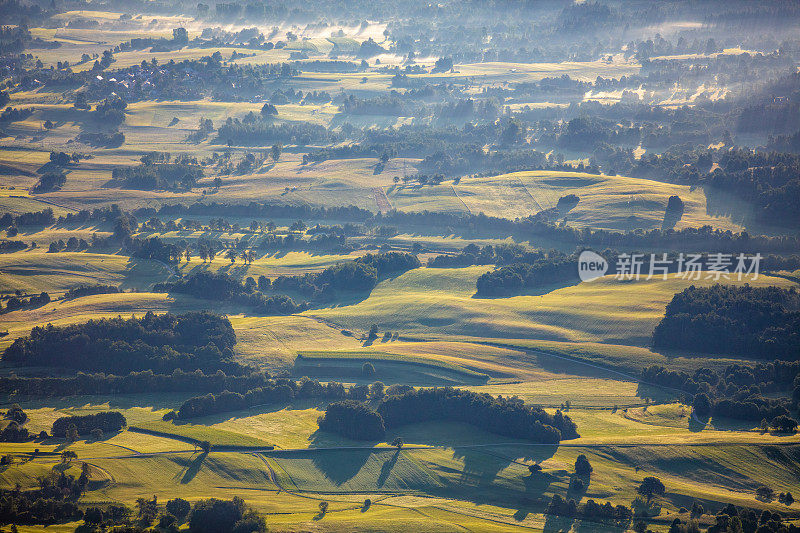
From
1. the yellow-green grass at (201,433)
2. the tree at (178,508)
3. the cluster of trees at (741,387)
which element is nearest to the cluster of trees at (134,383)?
the yellow-green grass at (201,433)

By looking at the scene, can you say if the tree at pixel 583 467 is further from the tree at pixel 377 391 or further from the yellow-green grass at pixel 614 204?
the yellow-green grass at pixel 614 204

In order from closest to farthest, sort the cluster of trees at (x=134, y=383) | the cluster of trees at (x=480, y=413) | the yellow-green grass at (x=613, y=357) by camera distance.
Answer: the cluster of trees at (x=480, y=413), the cluster of trees at (x=134, y=383), the yellow-green grass at (x=613, y=357)

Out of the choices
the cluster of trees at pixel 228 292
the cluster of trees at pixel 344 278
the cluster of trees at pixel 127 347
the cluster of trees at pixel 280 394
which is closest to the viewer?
the cluster of trees at pixel 280 394

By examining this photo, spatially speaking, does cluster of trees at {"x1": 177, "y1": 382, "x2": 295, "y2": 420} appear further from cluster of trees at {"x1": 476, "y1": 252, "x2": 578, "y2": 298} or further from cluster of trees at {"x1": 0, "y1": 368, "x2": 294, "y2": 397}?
cluster of trees at {"x1": 476, "y1": 252, "x2": 578, "y2": 298}

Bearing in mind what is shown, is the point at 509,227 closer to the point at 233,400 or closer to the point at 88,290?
the point at 233,400

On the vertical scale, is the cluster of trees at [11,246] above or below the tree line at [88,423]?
above

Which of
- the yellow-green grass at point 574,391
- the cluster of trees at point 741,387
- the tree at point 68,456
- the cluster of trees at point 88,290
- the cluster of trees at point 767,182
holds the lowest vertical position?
the tree at point 68,456

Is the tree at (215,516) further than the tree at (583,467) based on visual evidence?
No
